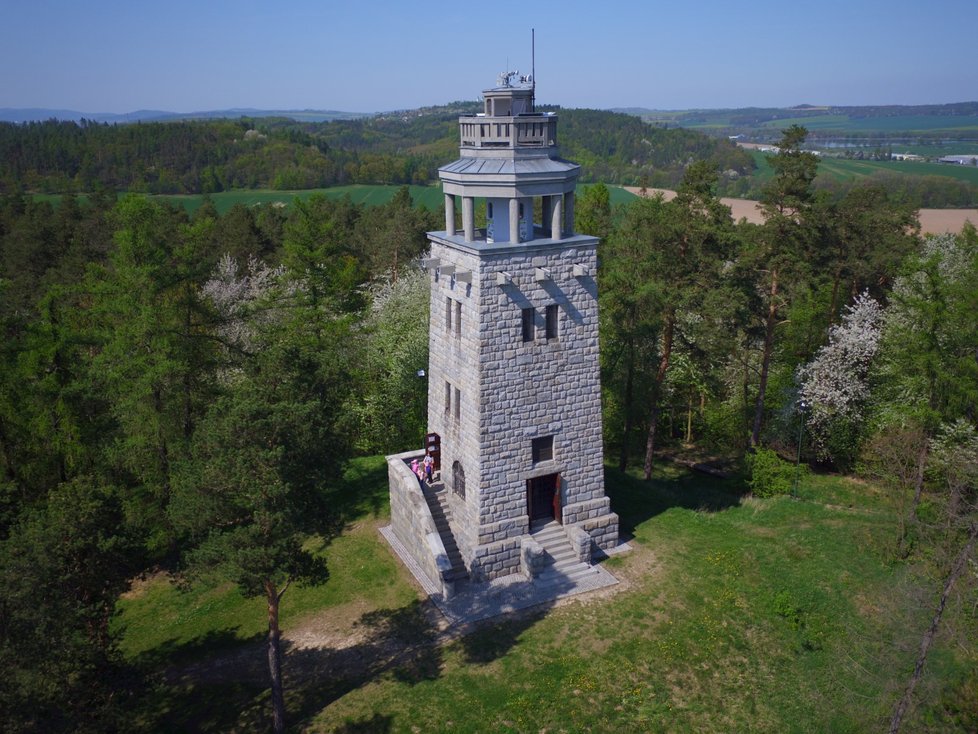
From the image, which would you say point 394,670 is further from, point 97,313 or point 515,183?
point 97,313

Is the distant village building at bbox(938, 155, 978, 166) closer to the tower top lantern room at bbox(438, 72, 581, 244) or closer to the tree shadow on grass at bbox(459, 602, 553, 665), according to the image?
the tower top lantern room at bbox(438, 72, 581, 244)

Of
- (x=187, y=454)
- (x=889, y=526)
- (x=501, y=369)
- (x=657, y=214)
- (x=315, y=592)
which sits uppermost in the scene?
(x=657, y=214)

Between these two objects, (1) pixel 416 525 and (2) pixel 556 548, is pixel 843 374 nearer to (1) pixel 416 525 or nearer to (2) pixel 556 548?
(2) pixel 556 548

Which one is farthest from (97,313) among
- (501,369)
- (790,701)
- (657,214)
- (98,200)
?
(98,200)

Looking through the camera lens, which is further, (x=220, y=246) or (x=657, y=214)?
(x=220, y=246)

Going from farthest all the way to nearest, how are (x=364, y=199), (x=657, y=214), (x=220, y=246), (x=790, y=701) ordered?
(x=364, y=199) → (x=220, y=246) → (x=657, y=214) → (x=790, y=701)

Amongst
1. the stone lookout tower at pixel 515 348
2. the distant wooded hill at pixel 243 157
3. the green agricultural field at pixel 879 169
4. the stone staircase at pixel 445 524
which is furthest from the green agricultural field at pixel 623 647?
the green agricultural field at pixel 879 169

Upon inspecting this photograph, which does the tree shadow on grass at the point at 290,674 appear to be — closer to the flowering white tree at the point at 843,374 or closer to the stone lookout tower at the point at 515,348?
the stone lookout tower at the point at 515,348
